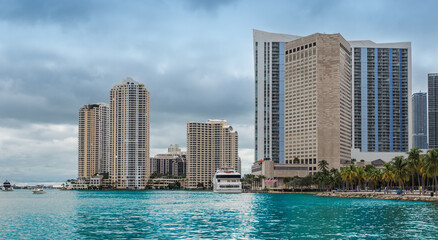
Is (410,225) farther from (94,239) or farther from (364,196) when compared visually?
(364,196)

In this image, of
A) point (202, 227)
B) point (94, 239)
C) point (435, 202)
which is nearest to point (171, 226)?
point (202, 227)

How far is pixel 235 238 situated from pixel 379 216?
3332cm

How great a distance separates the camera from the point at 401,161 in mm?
152875

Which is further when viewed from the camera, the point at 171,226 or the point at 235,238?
the point at 171,226

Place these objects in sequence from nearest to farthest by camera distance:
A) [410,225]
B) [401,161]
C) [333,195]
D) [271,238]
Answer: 1. [271,238]
2. [410,225]
3. [401,161]
4. [333,195]

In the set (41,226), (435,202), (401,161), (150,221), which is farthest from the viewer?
(401,161)

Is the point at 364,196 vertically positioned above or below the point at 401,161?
below

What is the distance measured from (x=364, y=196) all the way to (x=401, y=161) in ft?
53.7

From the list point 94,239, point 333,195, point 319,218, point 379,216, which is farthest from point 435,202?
point 94,239

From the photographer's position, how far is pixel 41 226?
68.4 metres

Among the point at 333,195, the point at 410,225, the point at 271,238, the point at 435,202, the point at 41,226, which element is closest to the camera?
the point at 271,238

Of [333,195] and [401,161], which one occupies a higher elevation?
[401,161]

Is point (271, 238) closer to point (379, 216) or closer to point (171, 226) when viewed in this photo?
point (171, 226)

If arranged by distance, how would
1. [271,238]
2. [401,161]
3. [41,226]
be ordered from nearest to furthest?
[271,238]
[41,226]
[401,161]
